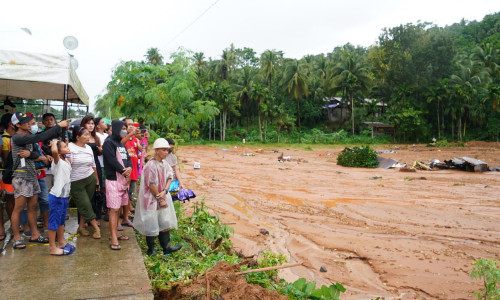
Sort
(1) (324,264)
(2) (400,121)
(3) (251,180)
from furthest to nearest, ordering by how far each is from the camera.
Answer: (2) (400,121), (3) (251,180), (1) (324,264)

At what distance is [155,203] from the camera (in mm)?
4434

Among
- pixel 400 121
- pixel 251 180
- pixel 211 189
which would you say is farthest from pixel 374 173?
pixel 400 121

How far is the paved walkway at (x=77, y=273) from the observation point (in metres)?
3.24

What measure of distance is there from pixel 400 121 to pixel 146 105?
35864 millimetres

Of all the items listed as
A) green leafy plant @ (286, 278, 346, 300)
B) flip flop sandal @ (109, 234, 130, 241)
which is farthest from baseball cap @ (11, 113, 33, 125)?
green leafy plant @ (286, 278, 346, 300)

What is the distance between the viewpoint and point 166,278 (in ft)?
12.7

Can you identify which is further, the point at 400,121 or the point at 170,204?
the point at 400,121

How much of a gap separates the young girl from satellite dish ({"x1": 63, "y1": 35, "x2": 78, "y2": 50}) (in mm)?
2356

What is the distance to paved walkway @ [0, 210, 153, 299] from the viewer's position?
10.6 ft

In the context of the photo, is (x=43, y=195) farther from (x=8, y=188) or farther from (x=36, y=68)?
(x=36, y=68)

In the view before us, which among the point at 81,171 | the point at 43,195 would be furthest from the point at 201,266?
the point at 43,195

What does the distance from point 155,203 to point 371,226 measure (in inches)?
224

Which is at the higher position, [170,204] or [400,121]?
[400,121]

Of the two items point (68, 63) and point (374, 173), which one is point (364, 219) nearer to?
point (68, 63)
